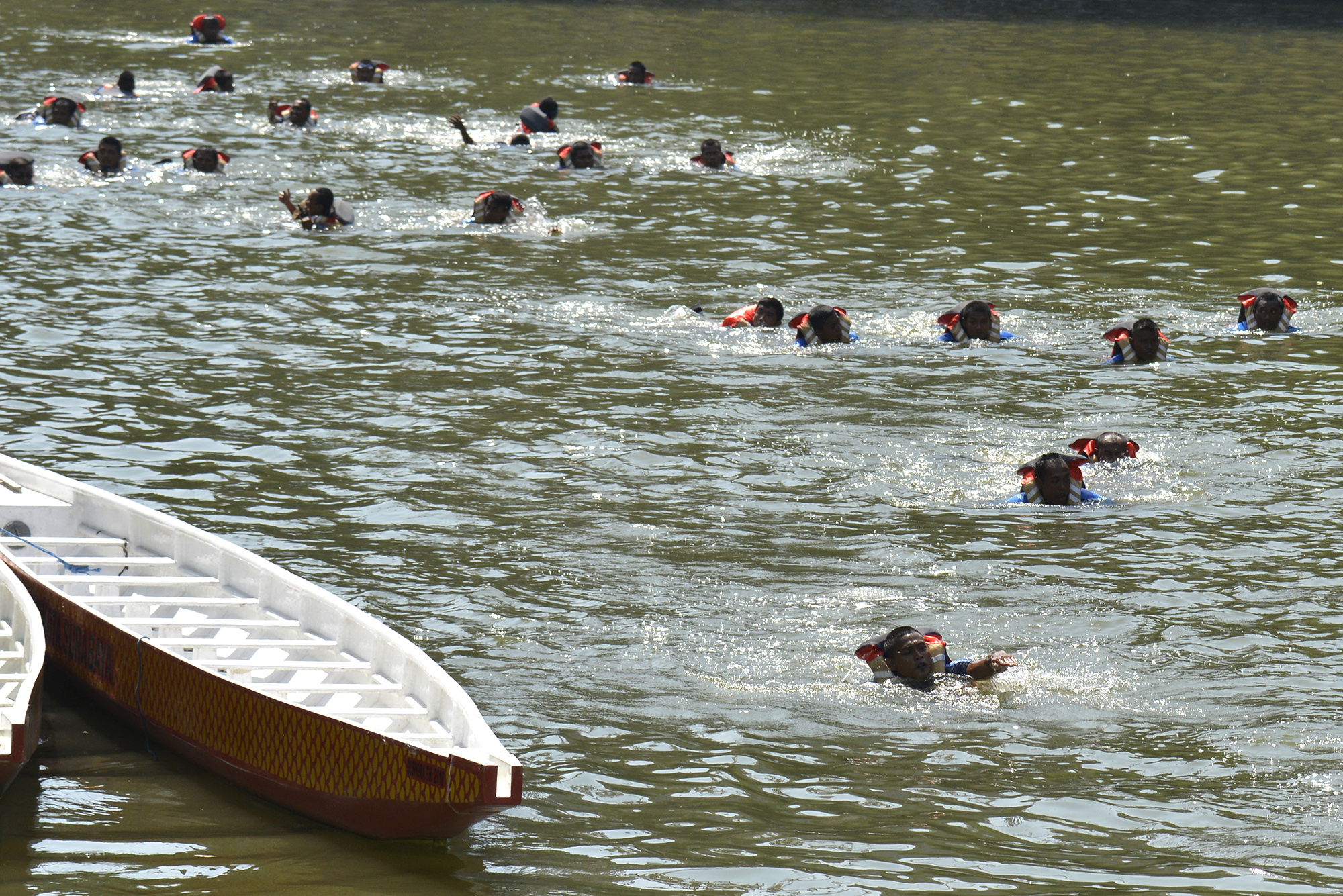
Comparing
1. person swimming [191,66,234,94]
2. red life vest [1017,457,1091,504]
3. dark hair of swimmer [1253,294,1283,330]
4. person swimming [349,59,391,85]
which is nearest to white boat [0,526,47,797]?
red life vest [1017,457,1091,504]

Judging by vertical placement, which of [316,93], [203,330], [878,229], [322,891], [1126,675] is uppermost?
[316,93]

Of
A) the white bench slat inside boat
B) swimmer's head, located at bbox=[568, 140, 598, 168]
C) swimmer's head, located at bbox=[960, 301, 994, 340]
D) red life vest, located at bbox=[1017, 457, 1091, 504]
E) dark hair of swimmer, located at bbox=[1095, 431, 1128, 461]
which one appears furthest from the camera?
swimmer's head, located at bbox=[568, 140, 598, 168]

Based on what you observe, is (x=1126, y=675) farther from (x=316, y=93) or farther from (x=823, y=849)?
(x=316, y=93)

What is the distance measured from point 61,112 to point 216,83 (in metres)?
4.92

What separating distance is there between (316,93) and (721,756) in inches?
1127

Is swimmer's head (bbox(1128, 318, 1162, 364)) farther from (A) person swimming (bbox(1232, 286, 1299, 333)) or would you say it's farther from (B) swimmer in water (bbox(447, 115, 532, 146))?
(B) swimmer in water (bbox(447, 115, 532, 146))

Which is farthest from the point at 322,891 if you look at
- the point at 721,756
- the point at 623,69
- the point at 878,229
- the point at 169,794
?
the point at 623,69

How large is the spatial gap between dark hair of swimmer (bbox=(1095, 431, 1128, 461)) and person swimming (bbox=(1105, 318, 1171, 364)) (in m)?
3.43

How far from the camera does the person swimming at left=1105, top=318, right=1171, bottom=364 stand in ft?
61.4

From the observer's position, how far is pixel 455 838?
9.79 meters

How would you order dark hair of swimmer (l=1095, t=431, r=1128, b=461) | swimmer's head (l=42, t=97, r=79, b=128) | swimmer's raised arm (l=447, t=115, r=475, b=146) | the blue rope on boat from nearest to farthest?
the blue rope on boat < dark hair of swimmer (l=1095, t=431, r=1128, b=461) < swimmer's raised arm (l=447, t=115, r=475, b=146) < swimmer's head (l=42, t=97, r=79, b=128)

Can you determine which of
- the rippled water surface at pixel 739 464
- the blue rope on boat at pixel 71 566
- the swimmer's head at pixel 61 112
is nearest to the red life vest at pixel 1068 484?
the rippled water surface at pixel 739 464

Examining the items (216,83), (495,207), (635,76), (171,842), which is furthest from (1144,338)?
(216,83)

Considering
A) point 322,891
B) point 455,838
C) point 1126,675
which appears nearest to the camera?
point 322,891
